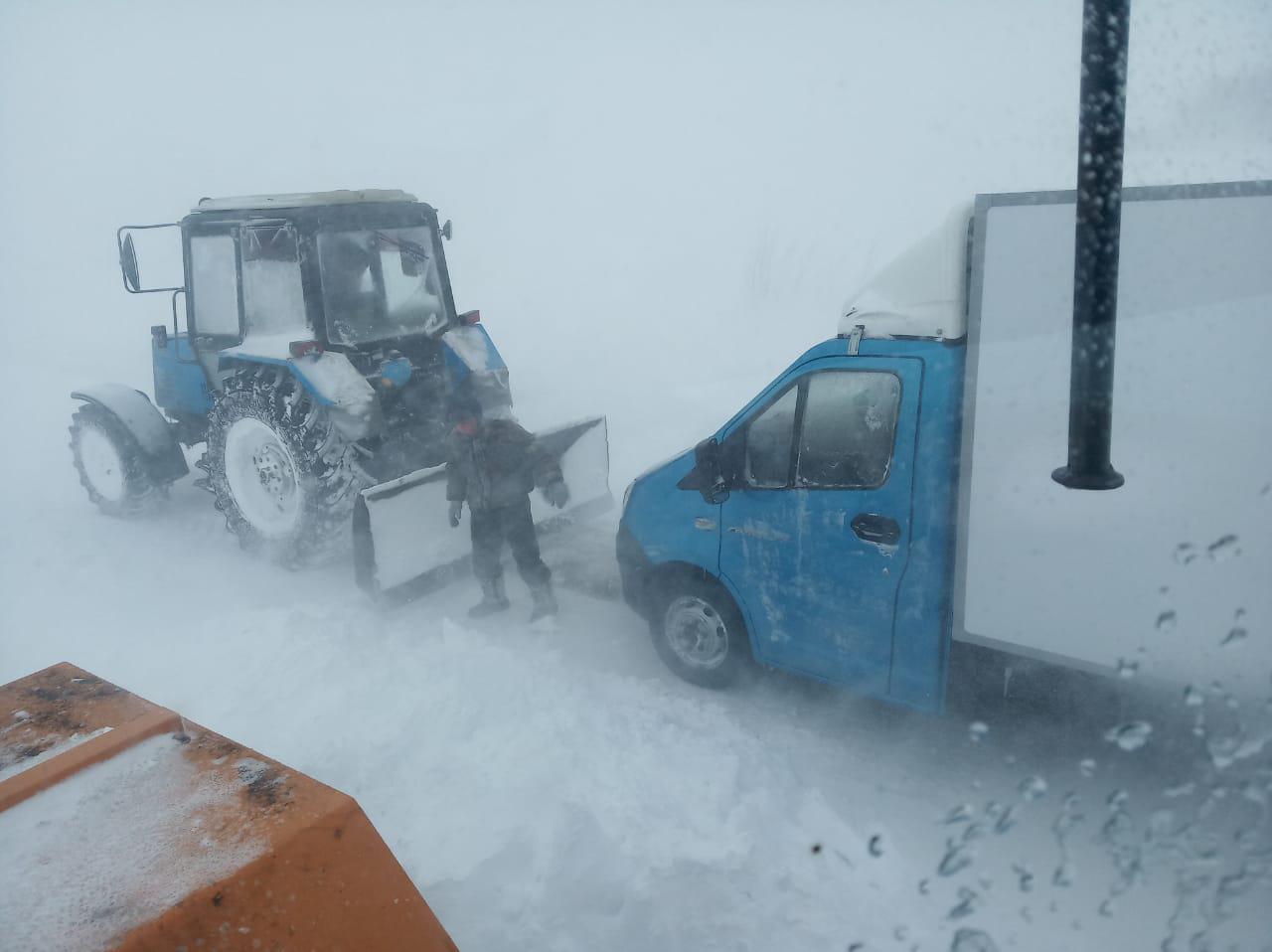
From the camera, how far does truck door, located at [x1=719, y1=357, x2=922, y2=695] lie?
131 inches

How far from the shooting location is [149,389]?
46.4ft

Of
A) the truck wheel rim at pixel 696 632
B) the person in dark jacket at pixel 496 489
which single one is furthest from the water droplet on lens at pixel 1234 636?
the person in dark jacket at pixel 496 489

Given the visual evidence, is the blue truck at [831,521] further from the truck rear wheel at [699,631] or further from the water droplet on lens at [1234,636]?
the water droplet on lens at [1234,636]

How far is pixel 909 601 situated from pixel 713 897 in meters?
1.33

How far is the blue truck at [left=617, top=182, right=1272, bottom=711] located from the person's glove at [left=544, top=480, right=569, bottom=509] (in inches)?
50.8

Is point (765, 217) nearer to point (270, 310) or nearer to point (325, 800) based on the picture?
point (270, 310)

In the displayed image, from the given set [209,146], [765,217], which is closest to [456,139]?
[209,146]

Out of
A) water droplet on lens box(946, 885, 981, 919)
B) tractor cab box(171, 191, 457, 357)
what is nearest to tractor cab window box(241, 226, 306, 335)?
tractor cab box(171, 191, 457, 357)

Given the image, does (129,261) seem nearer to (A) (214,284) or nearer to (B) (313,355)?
(A) (214,284)

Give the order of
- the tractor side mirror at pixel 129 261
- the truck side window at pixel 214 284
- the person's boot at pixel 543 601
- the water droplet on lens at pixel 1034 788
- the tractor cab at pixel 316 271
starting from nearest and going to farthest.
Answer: the water droplet on lens at pixel 1034 788 → the person's boot at pixel 543 601 → the tractor cab at pixel 316 271 → the tractor side mirror at pixel 129 261 → the truck side window at pixel 214 284

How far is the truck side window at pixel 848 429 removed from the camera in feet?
11.0

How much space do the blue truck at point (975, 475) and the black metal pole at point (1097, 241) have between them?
0.07 m

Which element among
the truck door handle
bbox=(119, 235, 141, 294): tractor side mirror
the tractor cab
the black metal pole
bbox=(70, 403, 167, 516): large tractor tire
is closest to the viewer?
the black metal pole

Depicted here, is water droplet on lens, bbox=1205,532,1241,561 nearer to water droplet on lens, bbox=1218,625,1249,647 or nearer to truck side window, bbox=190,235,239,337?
water droplet on lens, bbox=1218,625,1249,647
